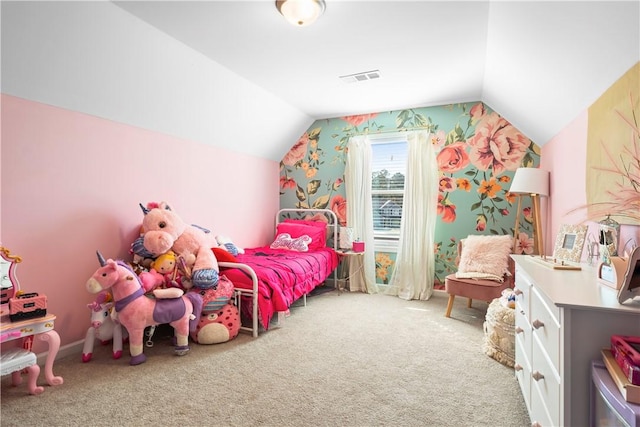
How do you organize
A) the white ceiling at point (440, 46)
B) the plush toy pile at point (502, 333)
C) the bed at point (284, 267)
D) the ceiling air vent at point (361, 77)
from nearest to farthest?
1. the white ceiling at point (440, 46)
2. the plush toy pile at point (502, 333)
3. the bed at point (284, 267)
4. the ceiling air vent at point (361, 77)

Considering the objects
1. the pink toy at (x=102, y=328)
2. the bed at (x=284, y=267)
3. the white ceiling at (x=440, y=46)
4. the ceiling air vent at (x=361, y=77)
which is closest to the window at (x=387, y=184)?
the bed at (x=284, y=267)

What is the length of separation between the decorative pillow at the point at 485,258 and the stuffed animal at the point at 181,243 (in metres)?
2.37

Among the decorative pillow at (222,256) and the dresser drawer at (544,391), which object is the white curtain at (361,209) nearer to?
the decorative pillow at (222,256)

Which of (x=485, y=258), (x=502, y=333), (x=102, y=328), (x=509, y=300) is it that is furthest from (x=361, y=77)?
(x=102, y=328)

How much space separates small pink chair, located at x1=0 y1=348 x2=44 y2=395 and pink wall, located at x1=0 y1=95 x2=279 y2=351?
397 mm

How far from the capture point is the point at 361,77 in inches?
125

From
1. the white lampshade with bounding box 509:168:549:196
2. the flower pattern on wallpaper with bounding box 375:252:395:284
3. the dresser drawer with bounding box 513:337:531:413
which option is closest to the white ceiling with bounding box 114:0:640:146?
the white lampshade with bounding box 509:168:549:196

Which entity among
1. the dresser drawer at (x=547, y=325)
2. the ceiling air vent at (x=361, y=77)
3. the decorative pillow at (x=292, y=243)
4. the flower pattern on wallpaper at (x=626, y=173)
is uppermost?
the ceiling air vent at (x=361, y=77)

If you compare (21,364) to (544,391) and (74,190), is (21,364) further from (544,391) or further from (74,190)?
(544,391)

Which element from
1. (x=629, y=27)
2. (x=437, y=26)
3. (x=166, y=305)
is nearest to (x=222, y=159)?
(x=166, y=305)

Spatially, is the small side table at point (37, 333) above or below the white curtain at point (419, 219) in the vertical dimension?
below

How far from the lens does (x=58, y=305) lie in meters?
2.36

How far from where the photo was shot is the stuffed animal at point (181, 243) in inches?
104

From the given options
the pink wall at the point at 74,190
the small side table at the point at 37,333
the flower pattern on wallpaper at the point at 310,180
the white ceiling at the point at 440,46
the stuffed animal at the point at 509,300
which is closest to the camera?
the white ceiling at the point at 440,46
